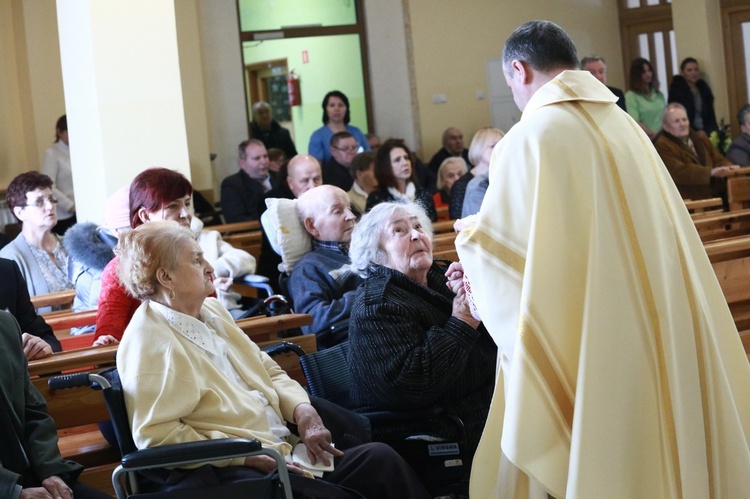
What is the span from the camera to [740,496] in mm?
2471

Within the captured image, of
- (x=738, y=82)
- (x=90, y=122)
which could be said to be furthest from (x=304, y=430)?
(x=738, y=82)

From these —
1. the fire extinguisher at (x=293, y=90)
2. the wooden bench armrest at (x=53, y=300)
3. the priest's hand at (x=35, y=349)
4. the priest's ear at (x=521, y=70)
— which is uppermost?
the fire extinguisher at (x=293, y=90)

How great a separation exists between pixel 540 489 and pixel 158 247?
46.0 inches

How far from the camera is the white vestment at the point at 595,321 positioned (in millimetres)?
2432

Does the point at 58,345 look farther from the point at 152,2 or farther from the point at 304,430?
the point at 152,2

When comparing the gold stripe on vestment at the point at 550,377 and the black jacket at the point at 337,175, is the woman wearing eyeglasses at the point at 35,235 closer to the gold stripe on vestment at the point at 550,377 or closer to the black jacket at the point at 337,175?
the black jacket at the point at 337,175

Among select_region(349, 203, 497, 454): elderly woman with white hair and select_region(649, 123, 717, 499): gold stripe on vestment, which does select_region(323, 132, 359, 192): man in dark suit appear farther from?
select_region(649, 123, 717, 499): gold stripe on vestment

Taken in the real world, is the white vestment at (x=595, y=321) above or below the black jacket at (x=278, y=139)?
below

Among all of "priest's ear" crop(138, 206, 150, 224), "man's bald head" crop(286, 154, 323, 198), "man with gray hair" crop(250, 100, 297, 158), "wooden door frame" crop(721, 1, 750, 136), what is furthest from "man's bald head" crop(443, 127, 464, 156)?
"priest's ear" crop(138, 206, 150, 224)

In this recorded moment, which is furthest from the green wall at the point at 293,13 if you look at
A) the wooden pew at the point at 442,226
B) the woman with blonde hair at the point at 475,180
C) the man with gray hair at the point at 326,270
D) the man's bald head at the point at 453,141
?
the man with gray hair at the point at 326,270

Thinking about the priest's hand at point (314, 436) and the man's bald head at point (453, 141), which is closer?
the priest's hand at point (314, 436)

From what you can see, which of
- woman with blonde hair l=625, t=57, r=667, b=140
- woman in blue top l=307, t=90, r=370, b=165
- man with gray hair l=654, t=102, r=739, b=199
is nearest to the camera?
man with gray hair l=654, t=102, r=739, b=199

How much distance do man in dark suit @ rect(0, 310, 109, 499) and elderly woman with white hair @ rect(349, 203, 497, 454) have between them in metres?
0.85

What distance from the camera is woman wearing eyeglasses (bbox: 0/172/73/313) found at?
529 centimetres
